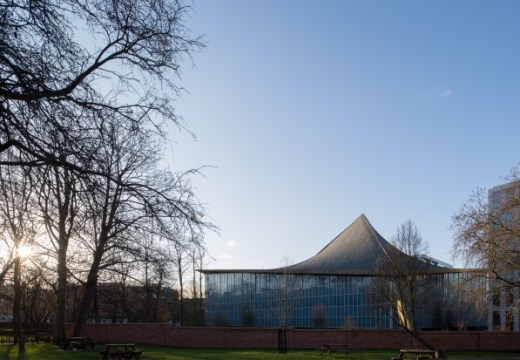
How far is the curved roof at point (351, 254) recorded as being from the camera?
62531mm

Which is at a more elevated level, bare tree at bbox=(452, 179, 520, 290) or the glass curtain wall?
bare tree at bbox=(452, 179, 520, 290)

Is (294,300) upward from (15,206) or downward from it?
downward

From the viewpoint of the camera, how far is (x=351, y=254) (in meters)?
64.8

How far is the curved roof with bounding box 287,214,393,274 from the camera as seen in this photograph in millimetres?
62531

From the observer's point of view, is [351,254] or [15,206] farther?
[351,254]

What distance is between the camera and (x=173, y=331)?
3253 cm

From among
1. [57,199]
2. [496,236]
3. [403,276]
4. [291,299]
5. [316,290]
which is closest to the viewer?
[57,199]

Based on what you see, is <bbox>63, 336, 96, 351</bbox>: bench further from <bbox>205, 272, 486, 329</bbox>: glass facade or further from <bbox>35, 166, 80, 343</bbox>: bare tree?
<bbox>205, 272, 486, 329</bbox>: glass facade

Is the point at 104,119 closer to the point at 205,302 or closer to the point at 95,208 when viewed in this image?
the point at 95,208

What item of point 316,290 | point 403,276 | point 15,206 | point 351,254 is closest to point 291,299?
point 316,290

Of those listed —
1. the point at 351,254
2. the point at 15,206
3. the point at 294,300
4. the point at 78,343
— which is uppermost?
the point at 15,206

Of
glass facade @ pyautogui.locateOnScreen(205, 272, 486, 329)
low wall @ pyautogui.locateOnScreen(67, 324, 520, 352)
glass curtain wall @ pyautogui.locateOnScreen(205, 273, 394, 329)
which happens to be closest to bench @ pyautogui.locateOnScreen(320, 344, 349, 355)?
low wall @ pyautogui.locateOnScreen(67, 324, 520, 352)

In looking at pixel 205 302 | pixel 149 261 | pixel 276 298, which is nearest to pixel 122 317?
pixel 205 302

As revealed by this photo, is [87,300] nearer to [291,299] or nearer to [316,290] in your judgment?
[291,299]
